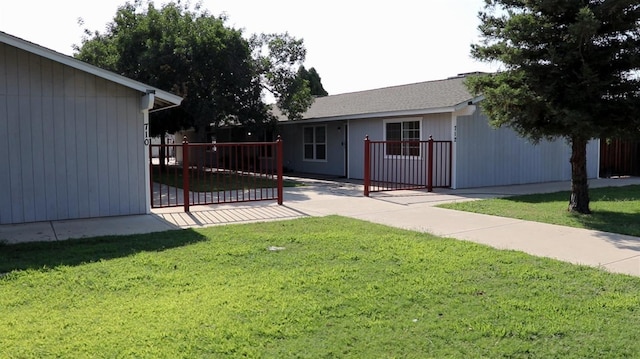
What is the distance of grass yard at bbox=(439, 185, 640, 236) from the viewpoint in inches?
331

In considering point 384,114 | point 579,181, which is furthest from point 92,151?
point 384,114

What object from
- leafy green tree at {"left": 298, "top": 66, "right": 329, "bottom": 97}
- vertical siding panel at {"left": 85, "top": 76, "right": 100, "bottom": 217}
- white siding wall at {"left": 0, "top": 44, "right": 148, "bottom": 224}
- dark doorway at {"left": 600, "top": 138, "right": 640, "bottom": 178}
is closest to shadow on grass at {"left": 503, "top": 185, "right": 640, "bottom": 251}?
dark doorway at {"left": 600, "top": 138, "right": 640, "bottom": 178}

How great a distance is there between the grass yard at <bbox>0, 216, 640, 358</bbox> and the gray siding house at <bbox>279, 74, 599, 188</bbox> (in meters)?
8.36

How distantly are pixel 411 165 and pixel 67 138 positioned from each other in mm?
9788

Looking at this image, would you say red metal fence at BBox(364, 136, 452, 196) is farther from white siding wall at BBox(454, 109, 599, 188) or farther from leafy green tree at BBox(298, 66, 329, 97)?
leafy green tree at BBox(298, 66, 329, 97)

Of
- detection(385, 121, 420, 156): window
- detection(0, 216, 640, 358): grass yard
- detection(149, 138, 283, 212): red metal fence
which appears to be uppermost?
detection(385, 121, 420, 156): window

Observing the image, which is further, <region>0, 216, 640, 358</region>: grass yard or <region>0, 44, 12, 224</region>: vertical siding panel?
<region>0, 44, 12, 224</region>: vertical siding panel

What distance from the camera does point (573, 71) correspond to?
29.4ft

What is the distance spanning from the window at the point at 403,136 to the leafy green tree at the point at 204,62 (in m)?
4.15

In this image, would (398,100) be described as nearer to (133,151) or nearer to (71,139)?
(133,151)

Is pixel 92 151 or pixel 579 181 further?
pixel 579 181

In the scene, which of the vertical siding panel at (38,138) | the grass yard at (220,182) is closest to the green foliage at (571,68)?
the grass yard at (220,182)

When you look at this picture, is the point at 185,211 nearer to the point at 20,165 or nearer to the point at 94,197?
the point at 94,197

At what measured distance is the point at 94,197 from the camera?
923 centimetres
